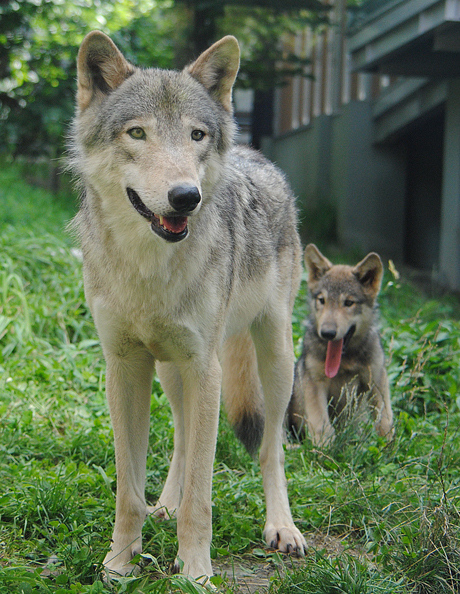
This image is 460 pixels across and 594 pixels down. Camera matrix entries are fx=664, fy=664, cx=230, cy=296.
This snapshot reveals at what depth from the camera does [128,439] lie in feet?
10.1

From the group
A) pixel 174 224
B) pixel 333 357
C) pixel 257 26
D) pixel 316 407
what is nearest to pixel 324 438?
pixel 316 407

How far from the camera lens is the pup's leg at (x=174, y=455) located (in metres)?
3.60

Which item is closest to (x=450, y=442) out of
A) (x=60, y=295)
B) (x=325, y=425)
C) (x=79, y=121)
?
(x=325, y=425)

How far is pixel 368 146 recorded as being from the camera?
12242mm

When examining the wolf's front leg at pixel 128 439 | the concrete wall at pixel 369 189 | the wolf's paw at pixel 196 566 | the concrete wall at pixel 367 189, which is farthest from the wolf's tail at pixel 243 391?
the concrete wall at pixel 369 189

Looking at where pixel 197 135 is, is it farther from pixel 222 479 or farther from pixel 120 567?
pixel 222 479

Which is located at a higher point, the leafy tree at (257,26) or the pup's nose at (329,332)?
the leafy tree at (257,26)

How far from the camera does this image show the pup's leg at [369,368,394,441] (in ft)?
14.9

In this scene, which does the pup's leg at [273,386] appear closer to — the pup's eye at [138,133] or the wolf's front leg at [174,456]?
the wolf's front leg at [174,456]

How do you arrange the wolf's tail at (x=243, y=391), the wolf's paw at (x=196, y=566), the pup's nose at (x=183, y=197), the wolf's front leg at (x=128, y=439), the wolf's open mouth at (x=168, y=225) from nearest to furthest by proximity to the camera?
the pup's nose at (x=183, y=197), the wolf's open mouth at (x=168, y=225), the wolf's paw at (x=196, y=566), the wolf's front leg at (x=128, y=439), the wolf's tail at (x=243, y=391)

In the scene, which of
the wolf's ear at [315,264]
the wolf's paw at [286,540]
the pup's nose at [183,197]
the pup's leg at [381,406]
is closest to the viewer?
the pup's nose at [183,197]

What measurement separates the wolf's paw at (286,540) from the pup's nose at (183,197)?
1.73m

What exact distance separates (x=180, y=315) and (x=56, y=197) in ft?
40.9

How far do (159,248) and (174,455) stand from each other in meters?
1.42
